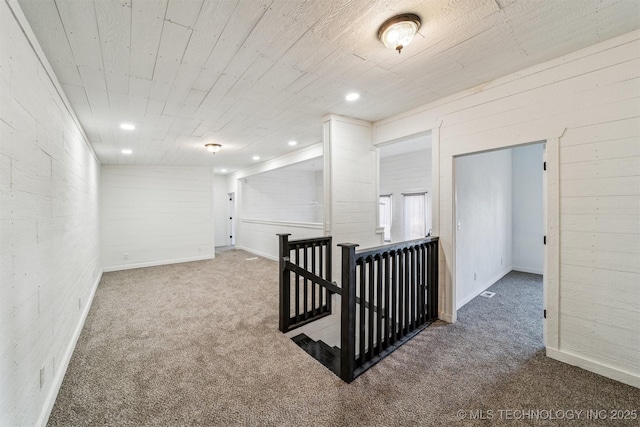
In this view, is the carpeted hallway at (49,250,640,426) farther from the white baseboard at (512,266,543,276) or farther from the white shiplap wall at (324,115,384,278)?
the white baseboard at (512,266,543,276)

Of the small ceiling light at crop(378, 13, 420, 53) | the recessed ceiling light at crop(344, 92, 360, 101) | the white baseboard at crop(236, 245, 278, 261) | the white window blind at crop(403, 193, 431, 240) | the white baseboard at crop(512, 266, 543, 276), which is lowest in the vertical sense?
the white baseboard at crop(512, 266, 543, 276)

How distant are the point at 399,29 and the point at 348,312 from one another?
2.09m

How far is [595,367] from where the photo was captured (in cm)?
206

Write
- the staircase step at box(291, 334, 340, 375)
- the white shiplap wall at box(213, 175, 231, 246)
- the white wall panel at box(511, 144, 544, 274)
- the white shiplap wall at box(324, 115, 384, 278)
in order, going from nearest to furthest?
the staircase step at box(291, 334, 340, 375) < the white shiplap wall at box(324, 115, 384, 278) < the white wall panel at box(511, 144, 544, 274) < the white shiplap wall at box(213, 175, 231, 246)

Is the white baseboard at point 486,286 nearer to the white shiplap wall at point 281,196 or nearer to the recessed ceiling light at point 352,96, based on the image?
the recessed ceiling light at point 352,96

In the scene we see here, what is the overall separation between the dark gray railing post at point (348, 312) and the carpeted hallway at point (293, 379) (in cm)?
18

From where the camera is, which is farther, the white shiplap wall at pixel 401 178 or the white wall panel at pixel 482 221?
the white shiplap wall at pixel 401 178

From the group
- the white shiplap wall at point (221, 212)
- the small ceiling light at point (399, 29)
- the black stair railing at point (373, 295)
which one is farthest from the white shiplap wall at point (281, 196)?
the small ceiling light at point (399, 29)

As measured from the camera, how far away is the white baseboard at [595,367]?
1.92m

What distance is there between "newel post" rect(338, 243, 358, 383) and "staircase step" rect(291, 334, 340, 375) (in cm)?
20

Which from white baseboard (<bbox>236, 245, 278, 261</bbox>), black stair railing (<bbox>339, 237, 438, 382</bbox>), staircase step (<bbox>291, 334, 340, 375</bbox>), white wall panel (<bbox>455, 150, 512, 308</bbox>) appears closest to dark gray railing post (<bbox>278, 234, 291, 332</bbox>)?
staircase step (<bbox>291, 334, 340, 375</bbox>)

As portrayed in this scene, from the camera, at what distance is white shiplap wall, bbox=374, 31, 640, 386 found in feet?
6.27

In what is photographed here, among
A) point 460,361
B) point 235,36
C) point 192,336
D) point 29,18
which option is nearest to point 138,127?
point 29,18

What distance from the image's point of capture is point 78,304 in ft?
9.63
